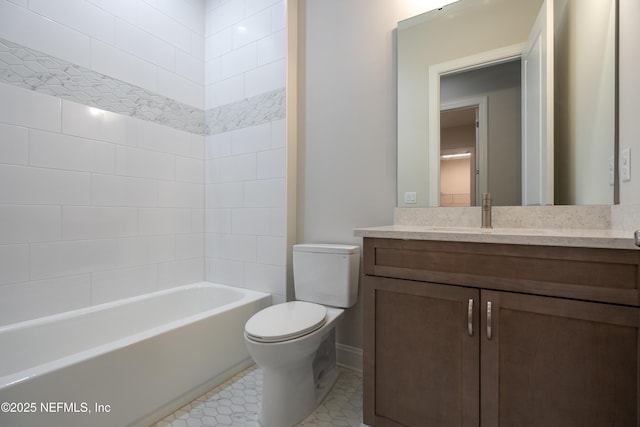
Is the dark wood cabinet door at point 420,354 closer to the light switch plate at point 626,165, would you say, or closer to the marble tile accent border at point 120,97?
the light switch plate at point 626,165

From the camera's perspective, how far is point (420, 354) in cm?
114

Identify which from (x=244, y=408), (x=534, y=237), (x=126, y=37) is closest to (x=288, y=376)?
(x=244, y=408)

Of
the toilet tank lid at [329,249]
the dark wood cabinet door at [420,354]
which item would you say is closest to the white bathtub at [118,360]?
the toilet tank lid at [329,249]

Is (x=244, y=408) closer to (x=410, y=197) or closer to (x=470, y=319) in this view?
(x=470, y=319)

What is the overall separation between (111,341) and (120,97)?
4.92ft

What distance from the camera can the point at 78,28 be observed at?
173 centimetres

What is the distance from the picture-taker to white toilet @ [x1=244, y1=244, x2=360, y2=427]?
1303 mm

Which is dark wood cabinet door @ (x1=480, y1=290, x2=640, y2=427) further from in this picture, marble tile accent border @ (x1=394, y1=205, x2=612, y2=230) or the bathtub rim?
A: the bathtub rim

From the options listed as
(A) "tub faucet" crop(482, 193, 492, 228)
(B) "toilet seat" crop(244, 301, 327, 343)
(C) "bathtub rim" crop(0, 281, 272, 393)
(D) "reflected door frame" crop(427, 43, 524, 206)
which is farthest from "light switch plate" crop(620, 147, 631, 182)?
(C) "bathtub rim" crop(0, 281, 272, 393)

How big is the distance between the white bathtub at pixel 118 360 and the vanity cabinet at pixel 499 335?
0.89 meters

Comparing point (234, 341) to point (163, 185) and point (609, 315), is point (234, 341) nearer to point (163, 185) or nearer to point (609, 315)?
point (163, 185)

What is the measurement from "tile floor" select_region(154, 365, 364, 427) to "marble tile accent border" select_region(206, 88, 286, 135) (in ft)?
5.48

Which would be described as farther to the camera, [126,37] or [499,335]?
[126,37]

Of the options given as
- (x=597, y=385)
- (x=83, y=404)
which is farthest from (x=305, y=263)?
(x=597, y=385)
